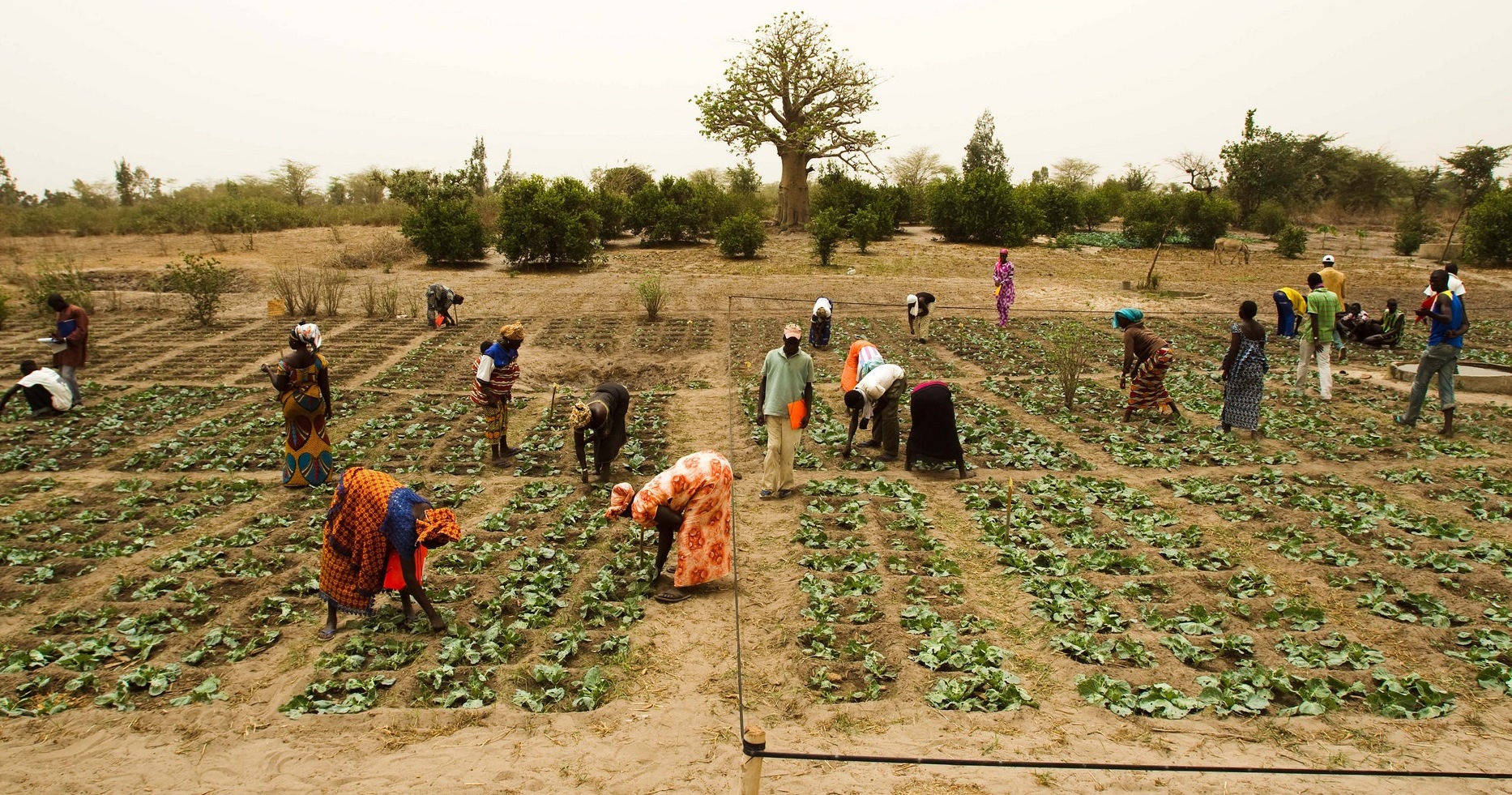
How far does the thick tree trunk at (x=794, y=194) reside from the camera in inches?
1325

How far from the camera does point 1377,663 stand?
5.30 m

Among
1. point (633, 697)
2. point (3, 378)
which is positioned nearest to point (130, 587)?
point (633, 697)

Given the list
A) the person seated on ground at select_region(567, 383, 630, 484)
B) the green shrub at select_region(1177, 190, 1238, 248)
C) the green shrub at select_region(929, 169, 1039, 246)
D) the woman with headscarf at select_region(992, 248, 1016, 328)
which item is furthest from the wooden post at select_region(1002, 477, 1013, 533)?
the green shrub at select_region(1177, 190, 1238, 248)

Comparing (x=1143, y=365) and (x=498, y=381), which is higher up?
(x=498, y=381)

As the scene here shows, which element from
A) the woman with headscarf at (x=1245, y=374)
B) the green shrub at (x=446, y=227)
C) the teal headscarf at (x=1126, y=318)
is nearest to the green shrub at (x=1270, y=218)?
the teal headscarf at (x=1126, y=318)

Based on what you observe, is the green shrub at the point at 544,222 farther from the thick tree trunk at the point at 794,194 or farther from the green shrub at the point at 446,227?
the thick tree trunk at the point at 794,194

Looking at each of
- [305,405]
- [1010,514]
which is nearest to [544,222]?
[305,405]

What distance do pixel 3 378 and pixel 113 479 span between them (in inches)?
266

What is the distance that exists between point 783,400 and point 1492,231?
2811 centimetres

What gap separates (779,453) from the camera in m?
8.39

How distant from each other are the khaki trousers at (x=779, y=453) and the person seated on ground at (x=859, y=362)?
1526 mm

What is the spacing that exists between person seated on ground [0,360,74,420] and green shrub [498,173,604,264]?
14.2 meters

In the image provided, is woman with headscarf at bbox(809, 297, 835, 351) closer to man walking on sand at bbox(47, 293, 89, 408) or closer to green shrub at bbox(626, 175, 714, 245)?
man walking on sand at bbox(47, 293, 89, 408)

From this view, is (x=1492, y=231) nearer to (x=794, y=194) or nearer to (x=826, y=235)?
(x=826, y=235)
